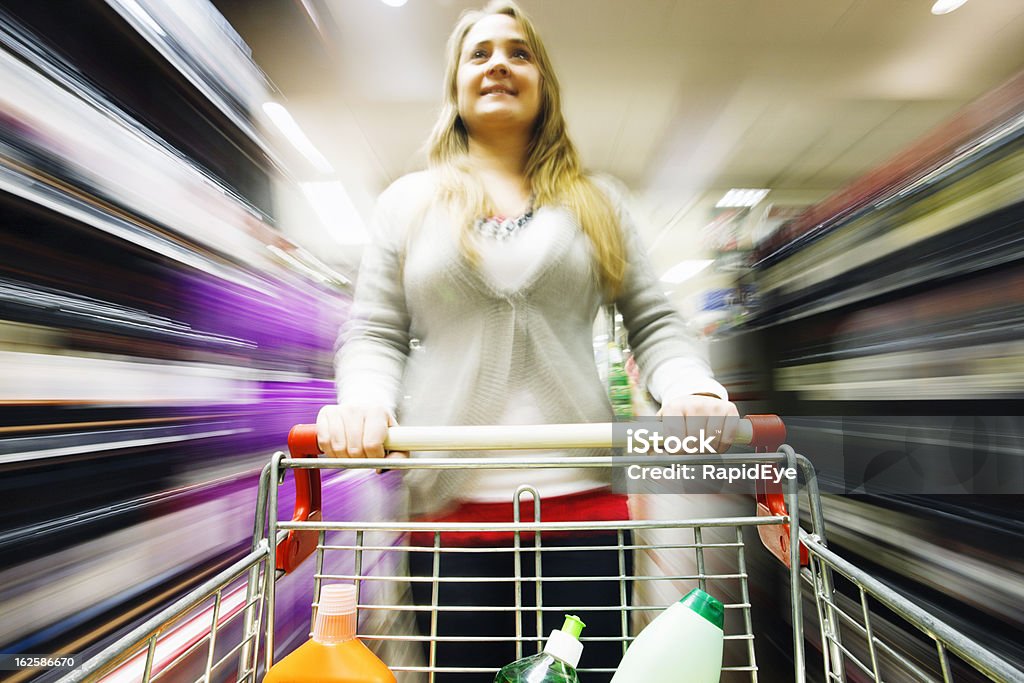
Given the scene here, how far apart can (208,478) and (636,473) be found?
0.93 meters

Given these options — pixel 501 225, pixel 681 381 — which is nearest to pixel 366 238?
pixel 501 225

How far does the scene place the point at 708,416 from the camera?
2.98 feet

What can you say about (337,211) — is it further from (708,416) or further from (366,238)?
(708,416)

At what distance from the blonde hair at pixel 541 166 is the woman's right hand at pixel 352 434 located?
20.1 inches

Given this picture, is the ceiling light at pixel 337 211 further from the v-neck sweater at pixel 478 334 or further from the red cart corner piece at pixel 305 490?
the red cart corner piece at pixel 305 490

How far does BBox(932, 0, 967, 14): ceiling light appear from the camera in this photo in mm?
1184

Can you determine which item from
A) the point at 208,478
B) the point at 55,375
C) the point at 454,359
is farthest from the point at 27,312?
the point at 454,359

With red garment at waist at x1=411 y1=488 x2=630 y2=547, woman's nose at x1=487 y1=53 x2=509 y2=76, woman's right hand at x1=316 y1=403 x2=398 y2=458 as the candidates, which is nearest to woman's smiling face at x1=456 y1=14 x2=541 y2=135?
woman's nose at x1=487 y1=53 x2=509 y2=76

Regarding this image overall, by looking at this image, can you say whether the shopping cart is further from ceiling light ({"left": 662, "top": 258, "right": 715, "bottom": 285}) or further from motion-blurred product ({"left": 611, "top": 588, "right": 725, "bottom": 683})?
ceiling light ({"left": 662, "top": 258, "right": 715, "bottom": 285})

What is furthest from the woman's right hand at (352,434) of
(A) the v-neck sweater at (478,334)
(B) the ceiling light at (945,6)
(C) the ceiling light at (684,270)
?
(B) the ceiling light at (945,6)

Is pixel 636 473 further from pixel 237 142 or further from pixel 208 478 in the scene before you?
pixel 237 142

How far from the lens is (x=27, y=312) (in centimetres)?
77

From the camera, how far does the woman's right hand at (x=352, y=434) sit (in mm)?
853

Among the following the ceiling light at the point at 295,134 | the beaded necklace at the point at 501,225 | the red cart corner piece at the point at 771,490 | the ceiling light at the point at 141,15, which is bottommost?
the red cart corner piece at the point at 771,490
